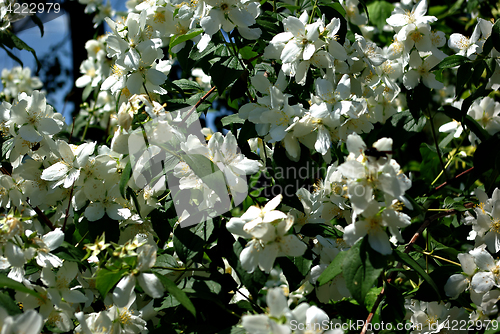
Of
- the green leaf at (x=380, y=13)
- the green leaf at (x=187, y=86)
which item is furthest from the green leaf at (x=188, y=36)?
the green leaf at (x=380, y=13)

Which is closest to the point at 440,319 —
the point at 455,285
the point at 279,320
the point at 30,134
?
the point at 455,285

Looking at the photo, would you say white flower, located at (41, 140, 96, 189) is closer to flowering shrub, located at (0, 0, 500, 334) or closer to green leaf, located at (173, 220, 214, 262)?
flowering shrub, located at (0, 0, 500, 334)

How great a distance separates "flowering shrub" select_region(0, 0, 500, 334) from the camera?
107 cm

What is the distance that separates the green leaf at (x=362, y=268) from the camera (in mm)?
1020

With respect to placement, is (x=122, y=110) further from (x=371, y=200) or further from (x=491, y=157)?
(x=491, y=157)

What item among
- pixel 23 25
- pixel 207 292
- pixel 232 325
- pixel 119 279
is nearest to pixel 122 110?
pixel 119 279

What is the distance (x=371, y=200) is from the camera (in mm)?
1021

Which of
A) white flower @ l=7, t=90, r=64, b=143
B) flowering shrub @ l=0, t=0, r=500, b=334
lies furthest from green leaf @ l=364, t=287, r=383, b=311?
white flower @ l=7, t=90, r=64, b=143

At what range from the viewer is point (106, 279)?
106cm

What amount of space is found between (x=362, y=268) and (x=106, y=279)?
67cm

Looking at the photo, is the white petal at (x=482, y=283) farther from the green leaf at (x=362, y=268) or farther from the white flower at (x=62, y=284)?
the white flower at (x=62, y=284)

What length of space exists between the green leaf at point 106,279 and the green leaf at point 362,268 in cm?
60

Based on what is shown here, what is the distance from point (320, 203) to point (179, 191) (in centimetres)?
51

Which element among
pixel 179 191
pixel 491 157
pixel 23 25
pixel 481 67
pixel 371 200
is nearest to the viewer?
pixel 371 200
